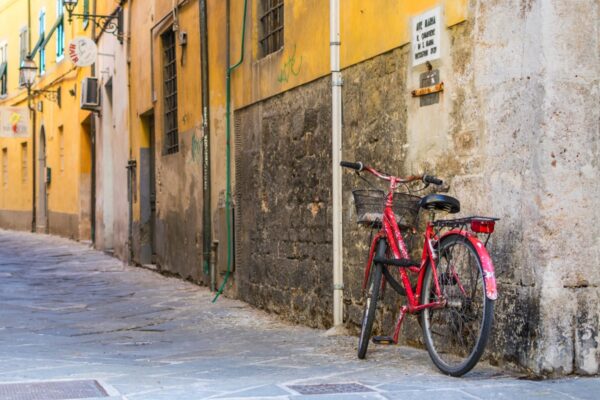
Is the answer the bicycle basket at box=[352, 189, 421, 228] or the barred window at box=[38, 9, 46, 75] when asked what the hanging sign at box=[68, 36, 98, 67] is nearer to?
the barred window at box=[38, 9, 46, 75]

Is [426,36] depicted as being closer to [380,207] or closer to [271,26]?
[380,207]

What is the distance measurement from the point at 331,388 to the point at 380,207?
1.31 metres

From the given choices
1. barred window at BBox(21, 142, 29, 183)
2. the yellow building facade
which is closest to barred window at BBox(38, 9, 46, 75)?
the yellow building facade

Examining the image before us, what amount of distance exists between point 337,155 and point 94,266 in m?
8.17

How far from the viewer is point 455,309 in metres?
5.24

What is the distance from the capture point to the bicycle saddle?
5086mm

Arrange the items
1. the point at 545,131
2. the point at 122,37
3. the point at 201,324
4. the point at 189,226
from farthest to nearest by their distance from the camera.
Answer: the point at 122,37 → the point at 189,226 → the point at 201,324 → the point at 545,131

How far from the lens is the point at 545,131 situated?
4.89m

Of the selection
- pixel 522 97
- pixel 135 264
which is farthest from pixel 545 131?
pixel 135 264

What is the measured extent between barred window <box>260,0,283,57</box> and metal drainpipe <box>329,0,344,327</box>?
150 cm

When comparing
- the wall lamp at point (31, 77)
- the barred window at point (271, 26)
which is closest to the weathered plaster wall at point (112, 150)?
the wall lamp at point (31, 77)

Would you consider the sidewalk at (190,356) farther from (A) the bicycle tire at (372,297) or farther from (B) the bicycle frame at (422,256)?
(B) the bicycle frame at (422,256)

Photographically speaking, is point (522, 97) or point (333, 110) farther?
point (333, 110)

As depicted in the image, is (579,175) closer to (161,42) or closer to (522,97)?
(522,97)
